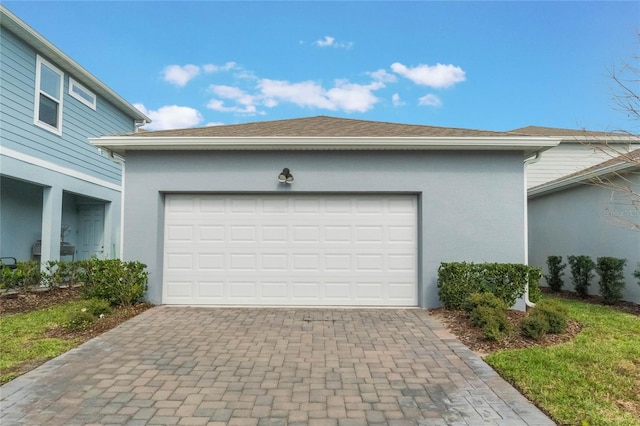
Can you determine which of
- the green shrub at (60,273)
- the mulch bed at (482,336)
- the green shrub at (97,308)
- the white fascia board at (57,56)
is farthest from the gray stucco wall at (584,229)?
the white fascia board at (57,56)

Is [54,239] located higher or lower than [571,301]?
higher

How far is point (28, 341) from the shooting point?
509cm

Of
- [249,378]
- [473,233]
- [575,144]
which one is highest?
[575,144]

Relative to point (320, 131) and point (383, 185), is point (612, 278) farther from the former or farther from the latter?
point (320, 131)

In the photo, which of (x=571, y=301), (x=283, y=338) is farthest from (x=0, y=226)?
(x=571, y=301)

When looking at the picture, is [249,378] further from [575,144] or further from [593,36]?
[575,144]

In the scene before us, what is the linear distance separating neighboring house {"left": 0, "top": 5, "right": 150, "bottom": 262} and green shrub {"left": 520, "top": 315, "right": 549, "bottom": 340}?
939 centimetres

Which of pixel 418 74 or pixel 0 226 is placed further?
pixel 418 74

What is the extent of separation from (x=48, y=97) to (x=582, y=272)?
1352 centimetres

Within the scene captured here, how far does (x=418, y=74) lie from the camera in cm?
1510

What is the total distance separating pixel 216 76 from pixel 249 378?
48.7 ft

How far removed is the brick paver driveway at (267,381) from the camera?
3.05 m

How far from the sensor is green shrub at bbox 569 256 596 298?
28.1ft

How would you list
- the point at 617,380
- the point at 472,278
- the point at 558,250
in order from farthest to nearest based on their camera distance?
the point at 558,250 → the point at 472,278 → the point at 617,380
